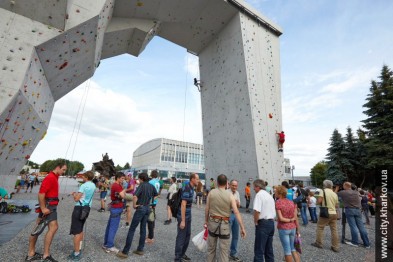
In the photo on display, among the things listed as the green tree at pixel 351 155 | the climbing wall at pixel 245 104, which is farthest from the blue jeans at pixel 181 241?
the green tree at pixel 351 155

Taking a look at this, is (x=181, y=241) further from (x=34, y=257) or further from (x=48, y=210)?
(x=34, y=257)

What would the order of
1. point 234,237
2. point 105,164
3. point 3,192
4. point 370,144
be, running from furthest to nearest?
point 105,164 < point 370,144 < point 3,192 < point 234,237

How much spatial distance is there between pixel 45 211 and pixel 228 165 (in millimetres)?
12354

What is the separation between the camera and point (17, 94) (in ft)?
21.0

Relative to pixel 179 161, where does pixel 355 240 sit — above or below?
below

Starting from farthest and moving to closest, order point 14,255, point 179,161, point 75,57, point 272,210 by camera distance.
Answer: point 179,161
point 75,57
point 14,255
point 272,210

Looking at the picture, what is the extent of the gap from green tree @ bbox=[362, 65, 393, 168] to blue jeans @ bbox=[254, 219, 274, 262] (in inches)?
871

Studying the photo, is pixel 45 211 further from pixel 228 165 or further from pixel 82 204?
pixel 228 165

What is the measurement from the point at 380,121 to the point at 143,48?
23.4 metres

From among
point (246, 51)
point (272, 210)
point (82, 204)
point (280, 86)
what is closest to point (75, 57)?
point (82, 204)

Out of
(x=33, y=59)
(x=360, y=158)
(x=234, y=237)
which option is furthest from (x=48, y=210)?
(x=360, y=158)

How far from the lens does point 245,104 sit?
14.0 meters

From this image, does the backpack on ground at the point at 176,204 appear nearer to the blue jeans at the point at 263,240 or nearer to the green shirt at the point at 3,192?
the blue jeans at the point at 263,240

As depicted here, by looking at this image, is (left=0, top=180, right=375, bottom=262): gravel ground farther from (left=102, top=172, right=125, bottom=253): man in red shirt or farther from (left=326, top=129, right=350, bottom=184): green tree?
(left=326, top=129, right=350, bottom=184): green tree
